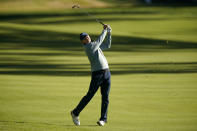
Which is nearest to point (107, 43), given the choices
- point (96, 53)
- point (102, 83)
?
point (96, 53)

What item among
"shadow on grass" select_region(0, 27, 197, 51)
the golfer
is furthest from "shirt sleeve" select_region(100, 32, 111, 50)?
"shadow on grass" select_region(0, 27, 197, 51)

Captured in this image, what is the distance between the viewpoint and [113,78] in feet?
62.4

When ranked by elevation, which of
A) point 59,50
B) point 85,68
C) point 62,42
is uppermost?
point 85,68

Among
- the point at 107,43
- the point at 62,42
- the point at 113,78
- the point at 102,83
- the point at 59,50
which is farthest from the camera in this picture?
the point at 62,42

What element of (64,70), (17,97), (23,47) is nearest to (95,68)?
(17,97)

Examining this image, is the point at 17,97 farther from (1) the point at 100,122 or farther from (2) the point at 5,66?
(2) the point at 5,66

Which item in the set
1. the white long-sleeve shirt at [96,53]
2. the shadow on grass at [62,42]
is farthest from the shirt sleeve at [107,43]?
the shadow on grass at [62,42]

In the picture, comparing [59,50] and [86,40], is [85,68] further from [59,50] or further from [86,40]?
[86,40]

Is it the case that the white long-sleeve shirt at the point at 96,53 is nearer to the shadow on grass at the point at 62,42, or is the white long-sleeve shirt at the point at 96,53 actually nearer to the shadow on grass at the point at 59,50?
the shadow on grass at the point at 59,50

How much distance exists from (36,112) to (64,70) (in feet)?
30.0

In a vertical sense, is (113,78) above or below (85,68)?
above

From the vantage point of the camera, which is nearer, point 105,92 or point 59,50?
point 105,92

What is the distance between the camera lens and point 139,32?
41.3 meters

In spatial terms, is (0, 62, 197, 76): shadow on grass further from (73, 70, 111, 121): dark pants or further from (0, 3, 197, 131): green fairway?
(73, 70, 111, 121): dark pants
